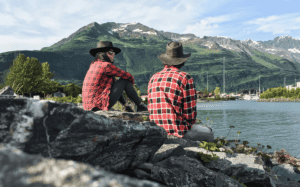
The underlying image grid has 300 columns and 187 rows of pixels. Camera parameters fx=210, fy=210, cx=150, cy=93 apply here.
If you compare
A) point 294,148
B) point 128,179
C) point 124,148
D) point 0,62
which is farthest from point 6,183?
point 0,62

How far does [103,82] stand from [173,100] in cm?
168

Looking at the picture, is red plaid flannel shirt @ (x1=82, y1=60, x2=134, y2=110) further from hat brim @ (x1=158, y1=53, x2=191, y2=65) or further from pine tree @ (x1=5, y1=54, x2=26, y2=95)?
pine tree @ (x1=5, y1=54, x2=26, y2=95)

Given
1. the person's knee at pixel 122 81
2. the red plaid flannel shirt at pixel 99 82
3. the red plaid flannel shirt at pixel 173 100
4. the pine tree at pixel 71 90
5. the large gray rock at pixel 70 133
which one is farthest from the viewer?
the pine tree at pixel 71 90

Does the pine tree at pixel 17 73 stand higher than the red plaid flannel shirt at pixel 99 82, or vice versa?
the pine tree at pixel 17 73

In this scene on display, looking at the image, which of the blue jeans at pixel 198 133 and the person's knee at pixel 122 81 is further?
the person's knee at pixel 122 81

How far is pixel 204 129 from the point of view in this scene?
4.24 metres

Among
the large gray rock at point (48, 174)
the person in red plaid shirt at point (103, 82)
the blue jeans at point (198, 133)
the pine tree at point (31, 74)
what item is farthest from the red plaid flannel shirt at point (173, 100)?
the pine tree at point (31, 74)

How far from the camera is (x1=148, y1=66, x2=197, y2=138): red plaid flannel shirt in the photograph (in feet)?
12.5

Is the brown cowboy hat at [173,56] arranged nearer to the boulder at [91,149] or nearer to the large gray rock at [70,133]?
the boulder at [91,149]

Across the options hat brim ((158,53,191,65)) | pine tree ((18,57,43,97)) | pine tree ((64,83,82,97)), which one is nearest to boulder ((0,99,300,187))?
hat brim ((158,53,191,65))

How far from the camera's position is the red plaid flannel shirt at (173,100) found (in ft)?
12.5

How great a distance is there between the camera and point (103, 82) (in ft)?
15.1

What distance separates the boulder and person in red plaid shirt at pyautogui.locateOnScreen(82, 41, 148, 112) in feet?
7.15

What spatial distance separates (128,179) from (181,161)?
1905 millimetres
